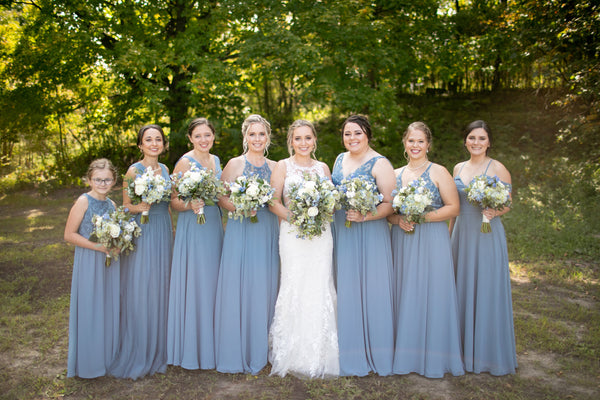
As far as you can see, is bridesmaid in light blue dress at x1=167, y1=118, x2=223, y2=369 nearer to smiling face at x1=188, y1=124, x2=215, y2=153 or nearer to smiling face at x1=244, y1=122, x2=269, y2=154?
smiling face at x1=188, y1=124, x2=215, y2=153

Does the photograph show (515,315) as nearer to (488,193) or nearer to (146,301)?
(488,193)

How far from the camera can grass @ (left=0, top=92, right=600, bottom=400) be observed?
455 centimetres

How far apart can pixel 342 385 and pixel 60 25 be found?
12927 mm

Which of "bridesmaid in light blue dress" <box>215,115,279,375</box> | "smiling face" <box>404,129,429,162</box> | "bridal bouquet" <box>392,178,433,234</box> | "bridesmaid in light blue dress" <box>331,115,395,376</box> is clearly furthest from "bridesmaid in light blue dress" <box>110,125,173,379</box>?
"smiling face" <box>404,129,429,162</box>

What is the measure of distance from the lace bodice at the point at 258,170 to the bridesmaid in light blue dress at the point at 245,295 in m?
0.06

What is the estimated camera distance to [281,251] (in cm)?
504

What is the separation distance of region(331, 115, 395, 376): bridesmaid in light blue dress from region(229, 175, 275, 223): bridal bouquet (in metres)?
0.97

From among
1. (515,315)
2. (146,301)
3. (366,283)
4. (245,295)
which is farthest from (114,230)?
(515,315)

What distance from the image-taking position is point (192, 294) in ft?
16.1

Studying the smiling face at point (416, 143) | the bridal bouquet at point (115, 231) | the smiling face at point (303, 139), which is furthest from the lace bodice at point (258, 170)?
the smiling face at point (416, 143)

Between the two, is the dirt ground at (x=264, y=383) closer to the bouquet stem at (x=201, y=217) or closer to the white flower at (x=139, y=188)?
the bouquet stem at (x=201, y=217)

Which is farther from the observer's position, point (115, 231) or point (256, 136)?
point (256, 136)

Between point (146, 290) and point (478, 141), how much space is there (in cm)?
401

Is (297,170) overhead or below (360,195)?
overhead
